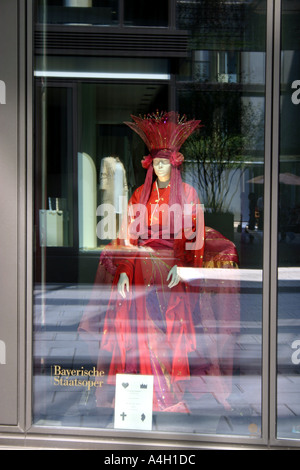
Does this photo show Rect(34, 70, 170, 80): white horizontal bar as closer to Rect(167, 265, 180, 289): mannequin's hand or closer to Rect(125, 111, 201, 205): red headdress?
Rect(125, 111, 201, 205): red headdress

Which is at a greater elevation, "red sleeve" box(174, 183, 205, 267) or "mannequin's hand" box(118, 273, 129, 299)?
"red sleeve" box(174, 183, 205, 267)

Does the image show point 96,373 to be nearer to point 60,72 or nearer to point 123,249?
point 123,249

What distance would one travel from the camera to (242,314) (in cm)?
275

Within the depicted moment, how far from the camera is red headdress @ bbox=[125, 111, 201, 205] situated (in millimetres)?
2869

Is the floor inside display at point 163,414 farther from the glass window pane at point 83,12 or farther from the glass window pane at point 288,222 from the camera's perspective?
the glass window pane at point 83,12

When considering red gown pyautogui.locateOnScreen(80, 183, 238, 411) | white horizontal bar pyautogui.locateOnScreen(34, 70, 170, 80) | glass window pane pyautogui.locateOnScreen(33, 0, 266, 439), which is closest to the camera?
glass window pane pyautogui.locateOnScreen(33, 0, 266, 439)

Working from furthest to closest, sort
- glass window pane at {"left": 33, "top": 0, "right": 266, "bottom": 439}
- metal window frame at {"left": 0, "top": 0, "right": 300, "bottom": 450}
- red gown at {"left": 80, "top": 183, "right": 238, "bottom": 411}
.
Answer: red gown at {"left": 80, "top": 183, "right": 238, "bottom": 411}
glass window pane at {"left": 33, "top": 0, "right": 266, "bottom": 439}
metal window frame at {"left": 0, "top": 0, "right": 300, "bottom": 450}

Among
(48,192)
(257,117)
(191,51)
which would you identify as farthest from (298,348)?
(191,51)

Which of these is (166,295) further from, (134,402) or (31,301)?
(31,301)

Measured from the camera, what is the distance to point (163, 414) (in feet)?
8.61

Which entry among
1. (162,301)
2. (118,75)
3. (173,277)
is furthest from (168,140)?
(162,301)

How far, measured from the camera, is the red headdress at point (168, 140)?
113 inches

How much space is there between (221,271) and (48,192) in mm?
978

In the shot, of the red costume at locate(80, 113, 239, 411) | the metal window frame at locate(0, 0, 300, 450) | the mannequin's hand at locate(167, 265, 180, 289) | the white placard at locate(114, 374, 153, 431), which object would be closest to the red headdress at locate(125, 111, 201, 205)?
the red costume at locate(80, 113, 239, 411)
